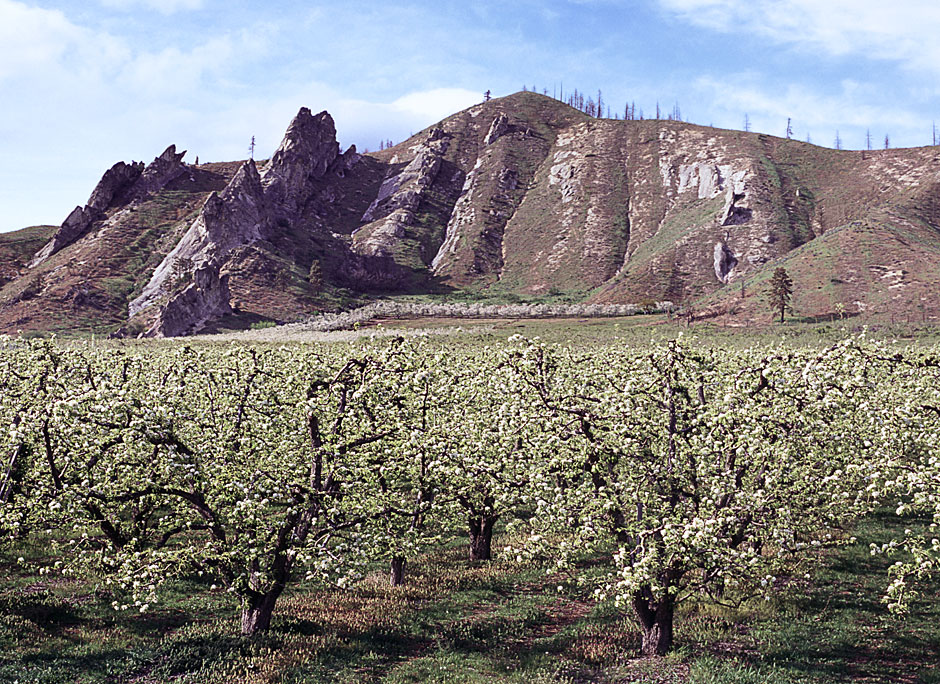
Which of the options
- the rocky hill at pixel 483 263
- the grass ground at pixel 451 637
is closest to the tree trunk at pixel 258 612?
the grass ground at pixel 451 637

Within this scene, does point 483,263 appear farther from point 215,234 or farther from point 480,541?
point 480,541

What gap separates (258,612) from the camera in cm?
1509

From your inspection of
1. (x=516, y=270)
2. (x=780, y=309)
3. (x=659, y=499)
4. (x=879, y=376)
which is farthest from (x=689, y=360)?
(x=516, y=270)

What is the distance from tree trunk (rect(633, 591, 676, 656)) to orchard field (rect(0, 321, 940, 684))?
67 millimetres

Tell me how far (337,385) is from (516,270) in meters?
182

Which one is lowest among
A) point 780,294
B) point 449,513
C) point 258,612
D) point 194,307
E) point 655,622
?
point 258,612

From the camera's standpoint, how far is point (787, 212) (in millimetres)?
178000

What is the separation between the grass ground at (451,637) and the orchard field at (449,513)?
0.09m

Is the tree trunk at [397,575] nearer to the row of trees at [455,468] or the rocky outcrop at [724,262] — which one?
the row of trees at [455,468]

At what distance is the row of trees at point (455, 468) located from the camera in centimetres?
1306

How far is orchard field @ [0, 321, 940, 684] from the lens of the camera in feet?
42.9

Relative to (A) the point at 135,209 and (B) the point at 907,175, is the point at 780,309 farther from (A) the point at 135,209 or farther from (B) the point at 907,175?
(A) the point at 135,209

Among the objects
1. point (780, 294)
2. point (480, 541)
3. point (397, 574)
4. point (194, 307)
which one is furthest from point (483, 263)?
point (397, 574)

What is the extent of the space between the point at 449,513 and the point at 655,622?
697 centimetres
